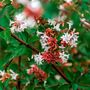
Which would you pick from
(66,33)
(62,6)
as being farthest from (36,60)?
(62,6)

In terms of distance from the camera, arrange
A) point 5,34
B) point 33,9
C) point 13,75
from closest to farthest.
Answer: point 5,34 < point 13,75 < point 33,9

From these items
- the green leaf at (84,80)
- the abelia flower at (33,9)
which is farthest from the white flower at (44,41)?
the green leaf at (84,80)

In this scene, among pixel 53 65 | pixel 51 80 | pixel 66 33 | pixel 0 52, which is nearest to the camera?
pixel 66 33

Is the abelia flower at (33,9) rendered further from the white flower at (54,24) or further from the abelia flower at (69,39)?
the abelia flower at (69,39)

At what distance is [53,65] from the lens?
1.86 m

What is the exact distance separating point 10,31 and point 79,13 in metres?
0.31

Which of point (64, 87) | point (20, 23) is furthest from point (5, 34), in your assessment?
point (64, 87)

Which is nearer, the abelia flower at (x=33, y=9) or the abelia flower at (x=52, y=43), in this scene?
the abelia flower at (x=52, y=43)

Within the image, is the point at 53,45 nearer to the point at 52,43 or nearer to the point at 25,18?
the point at 52,43

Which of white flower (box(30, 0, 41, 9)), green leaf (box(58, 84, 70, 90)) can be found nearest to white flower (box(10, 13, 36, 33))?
white flower (box(30, 0, 41, 9))

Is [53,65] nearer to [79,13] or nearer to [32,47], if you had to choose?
[32,47]

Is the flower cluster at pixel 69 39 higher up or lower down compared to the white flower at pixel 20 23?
lower down

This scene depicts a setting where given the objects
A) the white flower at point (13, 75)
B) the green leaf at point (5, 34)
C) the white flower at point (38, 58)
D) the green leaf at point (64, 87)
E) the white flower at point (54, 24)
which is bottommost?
the green leaf at point (64, 87)

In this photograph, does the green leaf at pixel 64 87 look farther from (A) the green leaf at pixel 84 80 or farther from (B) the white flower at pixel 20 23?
(B) the white flower at pixel 20 23
